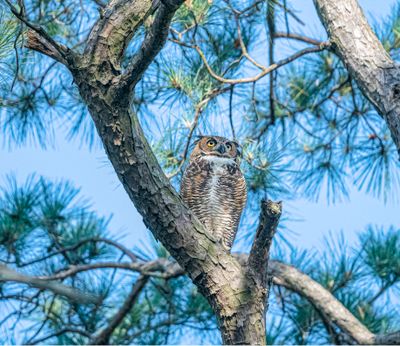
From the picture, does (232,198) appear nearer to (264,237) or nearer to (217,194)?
(217,194)

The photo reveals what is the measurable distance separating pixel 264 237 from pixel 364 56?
65 centimetres

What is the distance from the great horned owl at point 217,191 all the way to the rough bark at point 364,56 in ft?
2.17

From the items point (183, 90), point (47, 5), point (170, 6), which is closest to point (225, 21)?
point (183, 90)

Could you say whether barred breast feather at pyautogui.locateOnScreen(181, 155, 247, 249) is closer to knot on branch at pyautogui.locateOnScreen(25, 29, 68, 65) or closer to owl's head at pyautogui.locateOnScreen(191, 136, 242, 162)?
owl's head at pyautogui.locateOnScreen(191, 136, 242, 162)

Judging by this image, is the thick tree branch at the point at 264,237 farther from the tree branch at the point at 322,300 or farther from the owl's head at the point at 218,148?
the owl's head at the point at 218,148

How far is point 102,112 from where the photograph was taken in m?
1.94

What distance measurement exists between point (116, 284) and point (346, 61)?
1604 mm

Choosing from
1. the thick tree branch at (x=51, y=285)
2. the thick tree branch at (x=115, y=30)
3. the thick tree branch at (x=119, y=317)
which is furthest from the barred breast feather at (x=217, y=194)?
the thick tree branch at (x=51, y=285)

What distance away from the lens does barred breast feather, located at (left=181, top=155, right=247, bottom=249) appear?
282cm

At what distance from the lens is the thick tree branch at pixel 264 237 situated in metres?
1.86

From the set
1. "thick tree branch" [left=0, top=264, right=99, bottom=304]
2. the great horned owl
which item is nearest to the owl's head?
the great horned owl

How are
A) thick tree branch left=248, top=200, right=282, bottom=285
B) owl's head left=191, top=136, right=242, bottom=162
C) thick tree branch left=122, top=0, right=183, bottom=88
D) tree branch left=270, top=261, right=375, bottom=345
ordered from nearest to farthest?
thick tree branch left=122, top=0, right=183, bottom=88 < thick tree branch left=248, top=200, right=282, bottom=285 < tree branch left=270, top=261, right=375, bottom=345 < owl's head left=191, top=136, right=242, bottom=162

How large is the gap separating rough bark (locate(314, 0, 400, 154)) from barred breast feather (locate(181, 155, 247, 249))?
661 millimetres

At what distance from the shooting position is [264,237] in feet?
6.27
